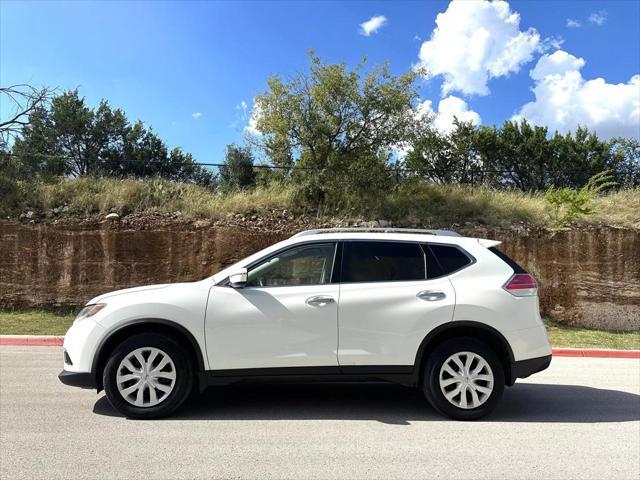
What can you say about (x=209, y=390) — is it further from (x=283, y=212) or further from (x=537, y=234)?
(x=537, y=234)

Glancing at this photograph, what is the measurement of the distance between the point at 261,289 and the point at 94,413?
2124 millimetres

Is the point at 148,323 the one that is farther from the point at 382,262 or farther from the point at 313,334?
the point at 382,262

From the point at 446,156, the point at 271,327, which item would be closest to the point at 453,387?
the point at 271,327

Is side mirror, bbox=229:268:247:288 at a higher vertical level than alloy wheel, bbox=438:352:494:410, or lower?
higher

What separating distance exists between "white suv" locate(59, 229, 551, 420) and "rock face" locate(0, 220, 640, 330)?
8385mm


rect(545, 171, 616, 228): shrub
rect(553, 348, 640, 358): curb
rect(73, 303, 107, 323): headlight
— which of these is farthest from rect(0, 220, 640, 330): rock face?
rect(73, 303, 107, 323): headlight

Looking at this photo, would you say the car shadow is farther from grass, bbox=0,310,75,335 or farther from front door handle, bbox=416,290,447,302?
grass, bbox=0,310,75,335

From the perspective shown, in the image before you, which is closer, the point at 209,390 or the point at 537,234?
the point at 209,390

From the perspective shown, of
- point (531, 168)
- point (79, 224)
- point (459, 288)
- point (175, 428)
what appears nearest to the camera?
point (175, 428)

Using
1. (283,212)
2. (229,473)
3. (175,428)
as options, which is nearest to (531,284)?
(229,473)

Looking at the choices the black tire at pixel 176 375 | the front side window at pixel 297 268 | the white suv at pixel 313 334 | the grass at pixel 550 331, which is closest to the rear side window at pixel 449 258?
the white suv at pixel 313 334

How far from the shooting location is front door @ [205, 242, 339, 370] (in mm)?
4715

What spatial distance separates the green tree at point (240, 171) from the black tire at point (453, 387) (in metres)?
13.1

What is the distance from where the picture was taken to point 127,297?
484cm
